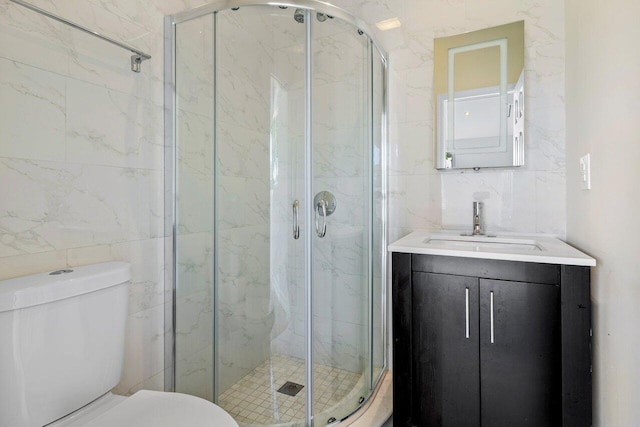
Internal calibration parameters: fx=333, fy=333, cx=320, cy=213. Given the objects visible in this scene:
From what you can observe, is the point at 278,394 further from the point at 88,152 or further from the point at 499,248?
the point at 88,152

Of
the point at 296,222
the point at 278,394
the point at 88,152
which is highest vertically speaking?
the point at 88,152

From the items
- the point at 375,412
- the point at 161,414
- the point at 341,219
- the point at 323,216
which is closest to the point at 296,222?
the point at 323,216

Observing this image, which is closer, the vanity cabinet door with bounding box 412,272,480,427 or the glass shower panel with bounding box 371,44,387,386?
the vanity cabinet door with bounding box 412,272,480,427

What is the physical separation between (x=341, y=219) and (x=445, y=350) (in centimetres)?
76

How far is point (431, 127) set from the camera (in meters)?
1.87

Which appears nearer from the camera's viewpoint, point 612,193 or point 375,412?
point 612,193

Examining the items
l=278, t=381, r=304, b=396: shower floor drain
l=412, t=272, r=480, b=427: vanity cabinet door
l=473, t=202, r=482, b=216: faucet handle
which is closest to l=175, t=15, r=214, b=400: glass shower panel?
l=278, t=381, r=304, b=396: shower floor drain

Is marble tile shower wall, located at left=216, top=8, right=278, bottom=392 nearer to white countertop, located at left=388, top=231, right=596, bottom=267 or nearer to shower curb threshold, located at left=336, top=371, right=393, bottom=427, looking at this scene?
shower curb threshold, located at left=336, top=371, right=393, bottom=427

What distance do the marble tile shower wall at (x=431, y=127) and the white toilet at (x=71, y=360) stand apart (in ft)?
4.61

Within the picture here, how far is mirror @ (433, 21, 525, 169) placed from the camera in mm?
1652

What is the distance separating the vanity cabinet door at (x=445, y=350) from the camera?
4.17 feet

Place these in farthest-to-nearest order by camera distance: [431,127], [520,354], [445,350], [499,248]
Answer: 1. [431,127]
2. [499,248]
3. [445,350]
4. [520,354]

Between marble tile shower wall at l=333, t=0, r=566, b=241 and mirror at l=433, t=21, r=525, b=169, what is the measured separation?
61 mm

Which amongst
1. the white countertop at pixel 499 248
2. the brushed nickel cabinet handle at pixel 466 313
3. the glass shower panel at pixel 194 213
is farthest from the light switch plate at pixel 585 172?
the glass shower panel at pixel 194 213
